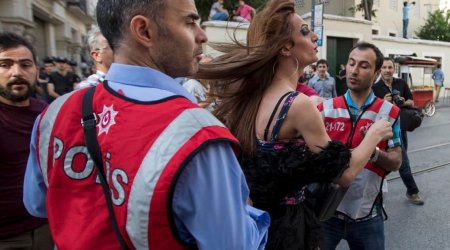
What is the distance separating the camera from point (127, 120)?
0.98 meters

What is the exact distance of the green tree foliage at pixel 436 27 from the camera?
107 ft

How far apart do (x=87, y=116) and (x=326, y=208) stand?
4.06 ft

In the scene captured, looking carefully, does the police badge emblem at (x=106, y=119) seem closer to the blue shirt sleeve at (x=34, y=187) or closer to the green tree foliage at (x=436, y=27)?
the blue shirt sleeve at (x=34, y=187)

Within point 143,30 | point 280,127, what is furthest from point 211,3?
point 143,30

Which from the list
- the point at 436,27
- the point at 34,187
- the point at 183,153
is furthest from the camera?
the point at 436,27

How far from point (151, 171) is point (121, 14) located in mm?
461

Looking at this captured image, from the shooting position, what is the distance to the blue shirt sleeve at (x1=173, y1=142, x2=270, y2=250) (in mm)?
927

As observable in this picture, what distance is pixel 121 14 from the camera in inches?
42.8

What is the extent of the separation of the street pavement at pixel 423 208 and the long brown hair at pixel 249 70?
8.21ft

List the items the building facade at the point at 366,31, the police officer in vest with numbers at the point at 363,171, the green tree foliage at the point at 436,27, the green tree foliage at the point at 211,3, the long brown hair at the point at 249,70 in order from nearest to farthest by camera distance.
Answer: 1. the long brown hair at the point at 249,70
2. the police officer in vest with numbers at the point at 363,171
3. the building facade at the point at 366,31
4. the green tree foliage at the point at 211,3
5. the green tree foliage at the point at 436,27

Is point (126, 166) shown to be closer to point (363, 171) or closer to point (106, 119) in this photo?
point (106, 119)

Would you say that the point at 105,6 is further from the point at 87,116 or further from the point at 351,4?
the point at 351,4

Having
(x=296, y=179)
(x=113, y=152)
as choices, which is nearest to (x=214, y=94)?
(x=296, y=179)

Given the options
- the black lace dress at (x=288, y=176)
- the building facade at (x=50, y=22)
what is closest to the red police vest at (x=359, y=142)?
the black lace dress at (x=288, y=176)
